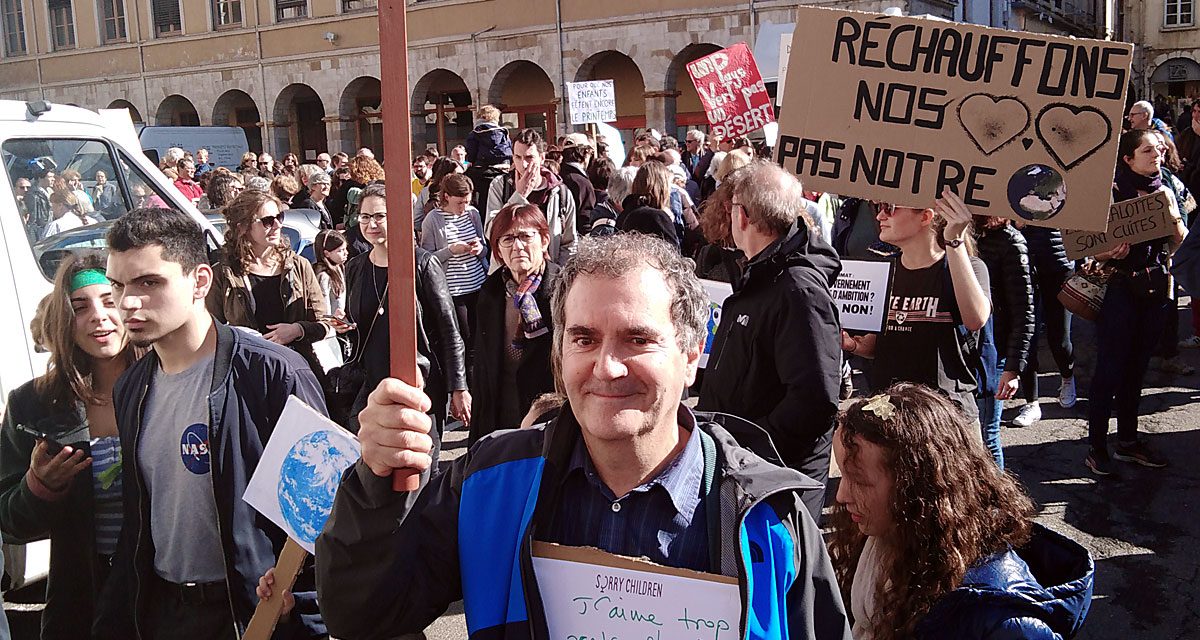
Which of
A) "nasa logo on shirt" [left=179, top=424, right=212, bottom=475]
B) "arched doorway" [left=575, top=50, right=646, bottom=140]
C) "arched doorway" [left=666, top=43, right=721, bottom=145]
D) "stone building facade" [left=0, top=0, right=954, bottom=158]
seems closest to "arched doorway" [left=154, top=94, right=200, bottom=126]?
"stone building facade" [left=0, top=0, right=954, bottom=158]

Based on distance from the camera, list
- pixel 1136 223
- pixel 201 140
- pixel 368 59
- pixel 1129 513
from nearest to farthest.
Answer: pixel 1129 513, pixel 1136 223, pixel 201 140, pixel 368 59

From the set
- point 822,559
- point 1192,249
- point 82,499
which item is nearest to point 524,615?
point 822,559

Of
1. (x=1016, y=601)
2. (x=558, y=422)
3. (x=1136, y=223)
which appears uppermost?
(x=1136, y=223)

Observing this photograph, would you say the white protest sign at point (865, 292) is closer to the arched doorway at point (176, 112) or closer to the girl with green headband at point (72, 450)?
the girl with green headband at point (72, 450)

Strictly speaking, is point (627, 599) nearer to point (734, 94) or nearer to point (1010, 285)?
point (1010, 285)

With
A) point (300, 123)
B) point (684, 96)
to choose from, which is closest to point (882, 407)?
point (684, 96)

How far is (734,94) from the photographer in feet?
32.7

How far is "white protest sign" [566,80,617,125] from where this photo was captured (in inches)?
476

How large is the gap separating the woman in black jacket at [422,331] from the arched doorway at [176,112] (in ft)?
95.9

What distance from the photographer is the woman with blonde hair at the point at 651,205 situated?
21.6 ft

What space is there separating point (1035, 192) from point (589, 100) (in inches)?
374

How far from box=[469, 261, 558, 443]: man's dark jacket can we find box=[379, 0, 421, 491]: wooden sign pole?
281 cm

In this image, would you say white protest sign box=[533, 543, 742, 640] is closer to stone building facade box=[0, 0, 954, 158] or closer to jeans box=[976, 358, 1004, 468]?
jeans box=[976, 358, 1004, 468]

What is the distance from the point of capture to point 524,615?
Answer: 1603 mm
